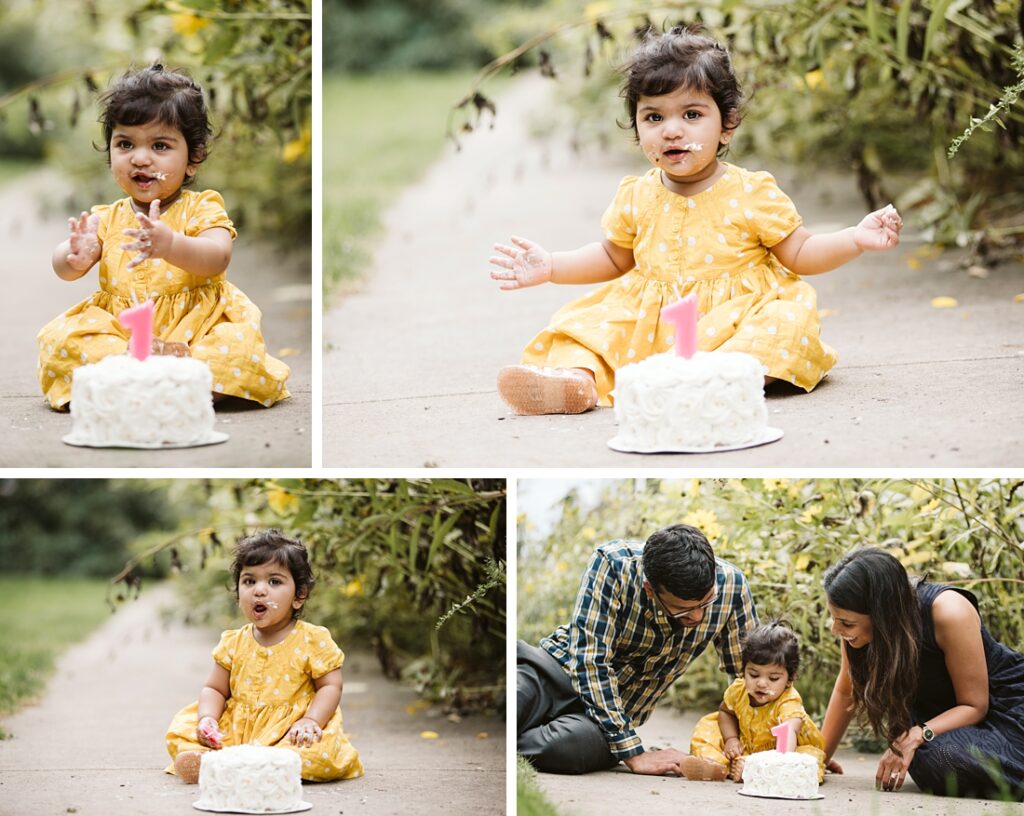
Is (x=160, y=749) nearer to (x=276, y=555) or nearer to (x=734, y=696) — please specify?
(x=276, y=555)

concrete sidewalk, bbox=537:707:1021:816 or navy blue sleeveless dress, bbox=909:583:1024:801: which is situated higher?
navy blue sleeveless dress, bbox=909:583:1024:801

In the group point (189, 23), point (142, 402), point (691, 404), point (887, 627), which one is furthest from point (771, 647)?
point (189, 23)

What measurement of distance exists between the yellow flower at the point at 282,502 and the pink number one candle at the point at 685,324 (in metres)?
1.29

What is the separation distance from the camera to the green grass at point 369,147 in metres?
5.98

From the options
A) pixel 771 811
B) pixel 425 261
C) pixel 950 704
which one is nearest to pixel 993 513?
pixel 950 704

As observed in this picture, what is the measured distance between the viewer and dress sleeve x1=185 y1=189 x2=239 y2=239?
11.2 ft

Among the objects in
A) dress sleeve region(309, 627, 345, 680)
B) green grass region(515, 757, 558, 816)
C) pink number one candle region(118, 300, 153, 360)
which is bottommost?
green grass region(515, 757, 558, 816)

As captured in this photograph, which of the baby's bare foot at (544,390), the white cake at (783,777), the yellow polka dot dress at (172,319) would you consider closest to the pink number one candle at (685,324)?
the baby's bare foot at (544,390)

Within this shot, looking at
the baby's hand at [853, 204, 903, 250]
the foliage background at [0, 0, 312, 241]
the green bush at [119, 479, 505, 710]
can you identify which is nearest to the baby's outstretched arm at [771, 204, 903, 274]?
the baby's hand at [853, 204, 903, 250]

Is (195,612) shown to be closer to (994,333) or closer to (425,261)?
(425,261)

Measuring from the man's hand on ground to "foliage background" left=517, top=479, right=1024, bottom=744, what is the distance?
0.64 meters

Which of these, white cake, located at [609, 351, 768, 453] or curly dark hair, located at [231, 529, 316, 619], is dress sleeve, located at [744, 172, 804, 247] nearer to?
white cake, located at [609, 351, 768, 453]

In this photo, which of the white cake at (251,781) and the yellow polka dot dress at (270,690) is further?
the yellow polka dot dress at (270,690)

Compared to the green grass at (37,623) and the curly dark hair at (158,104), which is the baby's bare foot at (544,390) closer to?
the curly dark hair at (158,104)
